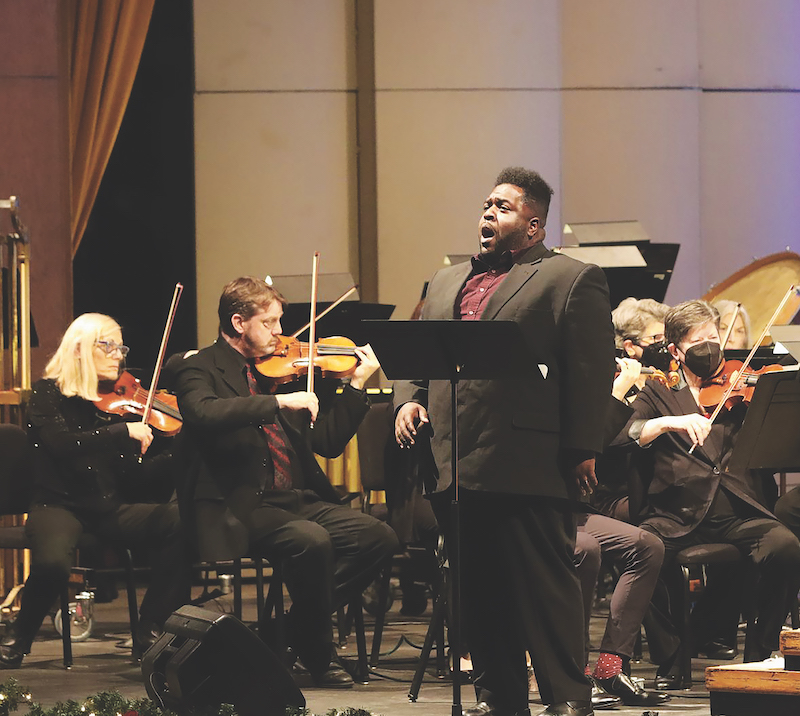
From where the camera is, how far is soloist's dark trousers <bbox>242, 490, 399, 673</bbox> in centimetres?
468

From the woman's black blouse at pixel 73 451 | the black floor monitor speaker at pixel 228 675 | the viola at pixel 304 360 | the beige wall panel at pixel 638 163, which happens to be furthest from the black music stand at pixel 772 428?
the beige wall panel at pixel 638 163

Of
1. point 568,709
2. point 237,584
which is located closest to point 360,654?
point 237,584

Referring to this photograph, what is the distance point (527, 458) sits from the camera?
143 inches

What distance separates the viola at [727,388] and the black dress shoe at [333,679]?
157 cm

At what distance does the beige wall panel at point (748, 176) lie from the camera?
847 centimetres

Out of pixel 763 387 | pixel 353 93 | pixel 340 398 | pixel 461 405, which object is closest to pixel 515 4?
pixel 353 93

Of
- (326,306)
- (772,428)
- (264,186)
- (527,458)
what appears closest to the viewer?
(527,458)

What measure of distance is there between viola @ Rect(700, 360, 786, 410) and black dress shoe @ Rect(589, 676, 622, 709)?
1146 mm

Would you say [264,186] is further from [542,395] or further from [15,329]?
[542,395]

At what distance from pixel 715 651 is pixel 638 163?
3780 mm

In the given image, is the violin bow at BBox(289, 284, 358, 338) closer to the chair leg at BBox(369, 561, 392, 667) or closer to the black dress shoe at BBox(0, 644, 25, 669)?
the chair leg at BBox(369, 561, 392, 667)

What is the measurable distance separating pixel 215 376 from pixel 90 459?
719 millimetres

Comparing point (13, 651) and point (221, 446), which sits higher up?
point (221, 446)

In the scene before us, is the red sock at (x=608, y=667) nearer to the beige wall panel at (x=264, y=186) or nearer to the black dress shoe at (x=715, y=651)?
the black dress shoe at (x=715, y=651)
